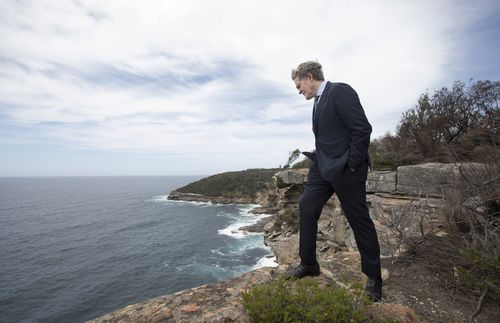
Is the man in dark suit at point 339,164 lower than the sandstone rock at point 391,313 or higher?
higher

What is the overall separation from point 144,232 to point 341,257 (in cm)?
3996

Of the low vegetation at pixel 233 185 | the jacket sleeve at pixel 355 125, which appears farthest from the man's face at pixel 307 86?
the low vegetation at pixel 233 185

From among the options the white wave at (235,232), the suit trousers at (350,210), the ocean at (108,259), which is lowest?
the ocean at (108,259)

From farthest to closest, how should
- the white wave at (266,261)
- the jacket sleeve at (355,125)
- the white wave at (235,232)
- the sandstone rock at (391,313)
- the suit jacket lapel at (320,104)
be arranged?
the white wave at (235,232), the white wave at (266,261), the suit jacket lapel at (320,104), the jacket sleeve at (355,125), the sandstone rock at (391,313)

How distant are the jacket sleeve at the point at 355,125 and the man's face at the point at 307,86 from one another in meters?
0.31

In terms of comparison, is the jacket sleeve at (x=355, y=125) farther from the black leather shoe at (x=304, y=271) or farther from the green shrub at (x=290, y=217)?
the green shrub at (x=290, y=217)

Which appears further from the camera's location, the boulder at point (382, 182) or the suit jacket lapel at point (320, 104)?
the boulder at point (382, 182)

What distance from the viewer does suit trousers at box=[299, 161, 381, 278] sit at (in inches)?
91.3

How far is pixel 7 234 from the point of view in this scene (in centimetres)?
3866

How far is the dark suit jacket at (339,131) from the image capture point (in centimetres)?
220

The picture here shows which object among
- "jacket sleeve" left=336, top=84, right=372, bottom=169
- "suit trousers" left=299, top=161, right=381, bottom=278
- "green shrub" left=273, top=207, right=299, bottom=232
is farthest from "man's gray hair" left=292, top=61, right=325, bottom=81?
"green shrub" left=273, top=207, right=299, bottom=232

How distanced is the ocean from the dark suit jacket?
2063 centimetres

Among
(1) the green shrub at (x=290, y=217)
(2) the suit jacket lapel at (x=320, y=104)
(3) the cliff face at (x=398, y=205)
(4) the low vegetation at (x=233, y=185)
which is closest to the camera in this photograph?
(2) the suit jacket lapel at (x=320, y=104)

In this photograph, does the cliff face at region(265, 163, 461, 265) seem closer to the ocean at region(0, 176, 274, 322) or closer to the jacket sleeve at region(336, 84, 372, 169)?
the jacket sleeve at region(336, 84, 372, 169)
